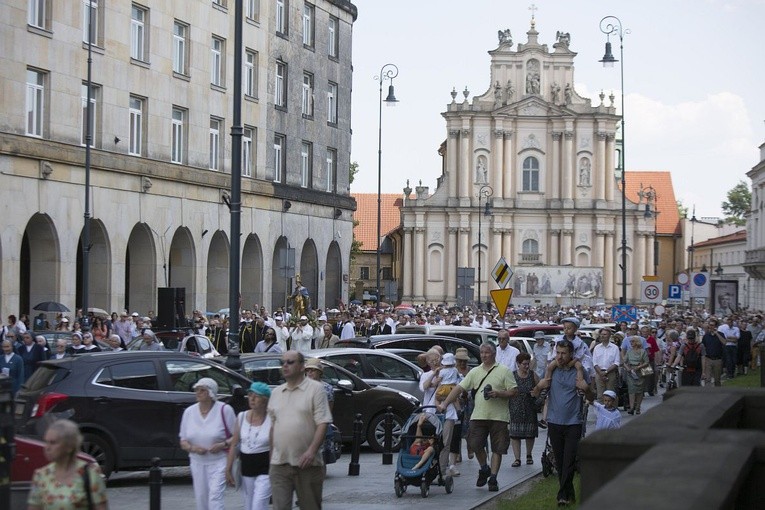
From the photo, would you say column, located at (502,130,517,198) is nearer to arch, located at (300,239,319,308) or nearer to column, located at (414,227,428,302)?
column, located at (414,227,428,302)

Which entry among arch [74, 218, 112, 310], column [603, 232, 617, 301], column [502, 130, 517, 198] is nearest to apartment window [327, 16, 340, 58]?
arch [74, 218, 112, 310]

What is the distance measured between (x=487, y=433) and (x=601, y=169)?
3284 inches

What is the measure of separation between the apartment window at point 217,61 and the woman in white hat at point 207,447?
33.8 meters

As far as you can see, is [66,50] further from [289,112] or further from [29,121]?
[289,112]

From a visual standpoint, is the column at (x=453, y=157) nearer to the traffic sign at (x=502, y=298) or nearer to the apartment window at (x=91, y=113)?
the apartment window at (x=91, y=113)

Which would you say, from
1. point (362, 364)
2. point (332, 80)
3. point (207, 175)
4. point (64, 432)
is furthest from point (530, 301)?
point (64, 432)

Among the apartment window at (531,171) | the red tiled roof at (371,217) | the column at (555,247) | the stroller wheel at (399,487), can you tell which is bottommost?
the stroller wheel at (399,487)

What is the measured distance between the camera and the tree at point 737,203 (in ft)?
495

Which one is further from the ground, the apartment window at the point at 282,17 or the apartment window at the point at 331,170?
the apartment window at the point at 282,17

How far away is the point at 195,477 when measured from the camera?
39.5 feet

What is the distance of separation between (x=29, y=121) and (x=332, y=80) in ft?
71.3

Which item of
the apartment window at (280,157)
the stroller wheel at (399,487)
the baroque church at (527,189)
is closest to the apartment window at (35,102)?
the apartment window at (280,157)

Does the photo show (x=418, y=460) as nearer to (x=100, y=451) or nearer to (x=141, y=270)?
(x=100, y=451)

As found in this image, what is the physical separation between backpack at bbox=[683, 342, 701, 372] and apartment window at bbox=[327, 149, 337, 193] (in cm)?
2792
